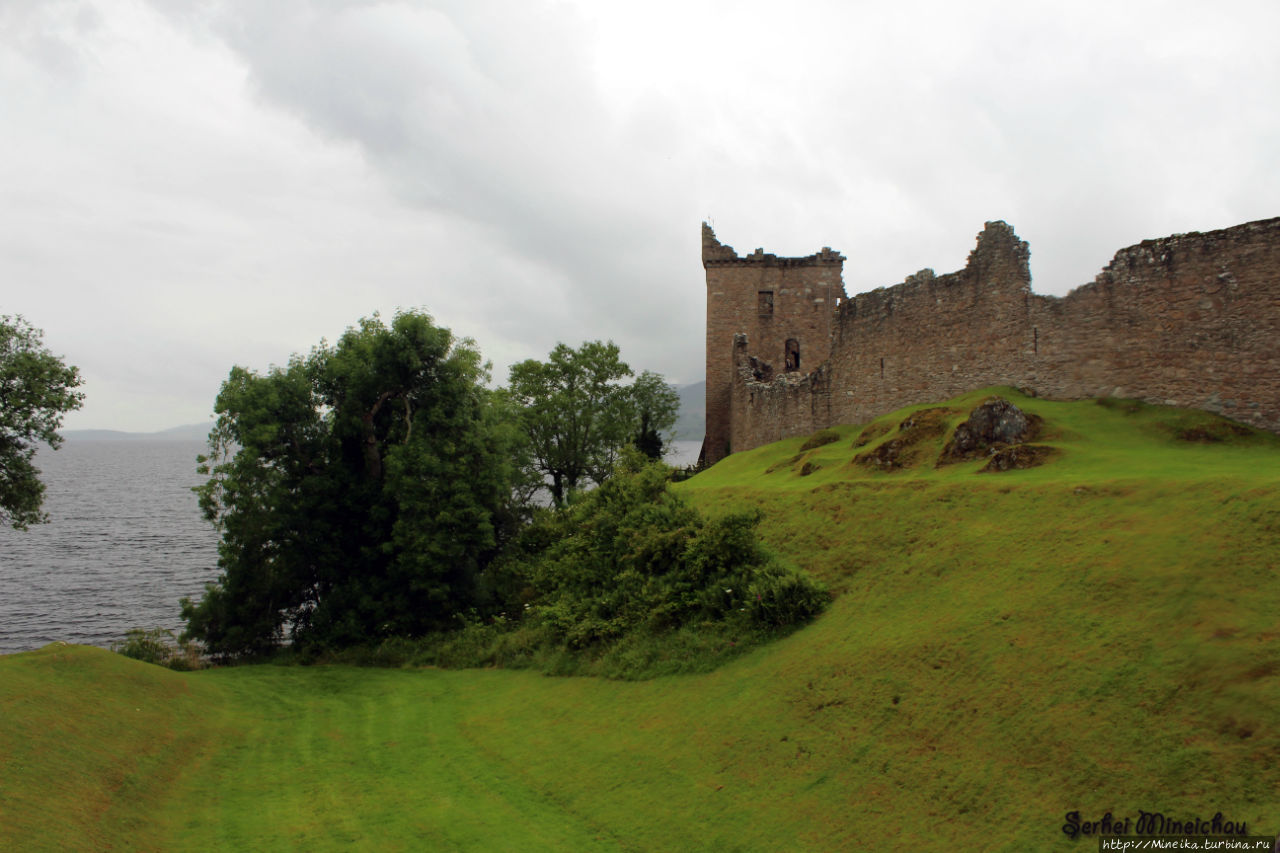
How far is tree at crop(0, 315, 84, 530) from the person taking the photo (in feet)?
69.9

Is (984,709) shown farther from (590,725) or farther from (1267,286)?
(1267,286)

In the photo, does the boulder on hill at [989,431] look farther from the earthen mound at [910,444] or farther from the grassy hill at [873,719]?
the earthen mound at [910,444]

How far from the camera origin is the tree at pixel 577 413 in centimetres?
4425

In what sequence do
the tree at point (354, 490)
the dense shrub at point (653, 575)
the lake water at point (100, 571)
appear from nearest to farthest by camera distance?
the dense shrub at point (653, 575) < the tree at point (354, 490) < the lake water at point (100, 571)

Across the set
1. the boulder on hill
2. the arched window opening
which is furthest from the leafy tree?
the boulder on hill

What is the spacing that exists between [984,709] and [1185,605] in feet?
8.68

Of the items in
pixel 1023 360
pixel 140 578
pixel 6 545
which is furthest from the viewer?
pixel 6 545

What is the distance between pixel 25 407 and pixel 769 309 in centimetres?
3461

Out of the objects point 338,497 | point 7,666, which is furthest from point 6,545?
point 7,666

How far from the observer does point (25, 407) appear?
21547 millimetres

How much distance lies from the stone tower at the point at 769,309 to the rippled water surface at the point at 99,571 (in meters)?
30.7

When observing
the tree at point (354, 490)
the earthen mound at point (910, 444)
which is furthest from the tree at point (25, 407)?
the earthen mound at point (910, 444)

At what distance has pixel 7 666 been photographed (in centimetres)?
1395

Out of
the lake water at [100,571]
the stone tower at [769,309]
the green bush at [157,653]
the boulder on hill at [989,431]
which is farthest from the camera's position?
the stone tower at [769,309]
